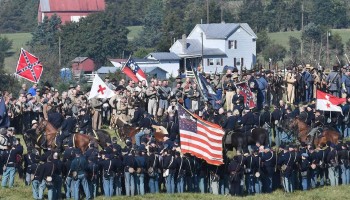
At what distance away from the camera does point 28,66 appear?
163 ft

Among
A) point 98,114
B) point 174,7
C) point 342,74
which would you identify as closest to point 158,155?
point 98,114

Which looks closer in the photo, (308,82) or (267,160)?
(267,160)

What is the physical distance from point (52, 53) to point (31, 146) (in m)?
73.4

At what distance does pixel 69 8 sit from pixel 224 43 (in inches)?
2038

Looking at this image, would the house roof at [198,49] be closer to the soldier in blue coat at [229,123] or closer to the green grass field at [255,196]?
the soldier in blue coat at [229,123]

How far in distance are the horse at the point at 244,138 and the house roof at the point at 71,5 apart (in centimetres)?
12513

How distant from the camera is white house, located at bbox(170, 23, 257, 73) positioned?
120 m

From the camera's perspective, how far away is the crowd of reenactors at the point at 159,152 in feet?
124

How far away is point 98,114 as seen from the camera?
4688cm

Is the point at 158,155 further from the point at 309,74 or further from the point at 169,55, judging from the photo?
the point at 169,55

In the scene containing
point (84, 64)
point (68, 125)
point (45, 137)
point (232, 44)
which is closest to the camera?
point (45, 137)

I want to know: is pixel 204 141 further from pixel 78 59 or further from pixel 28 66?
pixel 78 59

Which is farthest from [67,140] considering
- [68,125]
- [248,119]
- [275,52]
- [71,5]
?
[71,5]

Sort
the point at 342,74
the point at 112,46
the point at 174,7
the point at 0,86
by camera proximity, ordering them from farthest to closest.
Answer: the point at 174,7 < the point at 112,46 < the point at 0,86 < the point at 342,74
